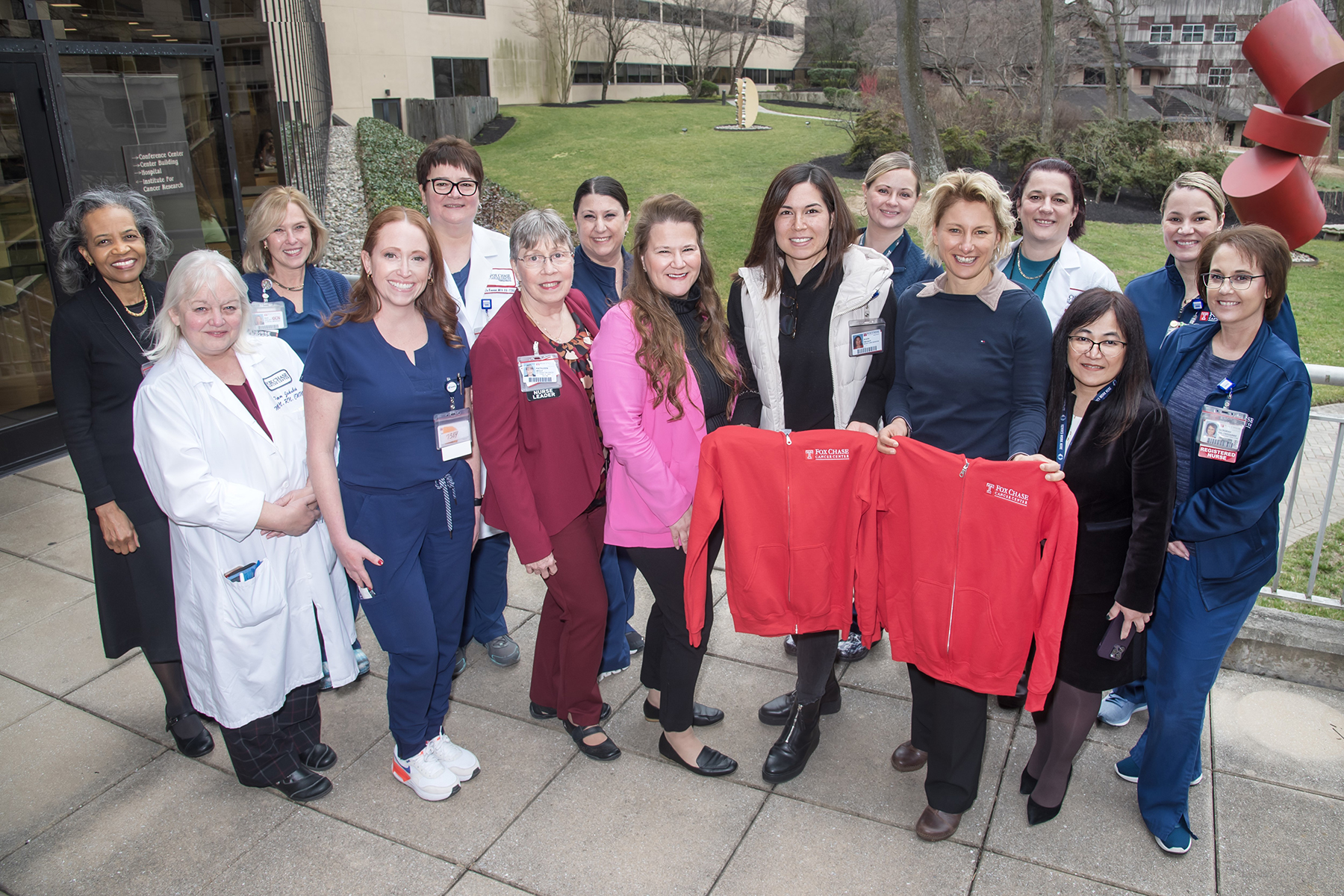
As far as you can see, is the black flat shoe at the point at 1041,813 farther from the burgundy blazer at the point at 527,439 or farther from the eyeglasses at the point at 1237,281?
the burgundy blazer at the point at 527,439

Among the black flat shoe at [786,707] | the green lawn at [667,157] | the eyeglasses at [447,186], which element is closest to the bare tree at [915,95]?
the green lawn at [667,157]

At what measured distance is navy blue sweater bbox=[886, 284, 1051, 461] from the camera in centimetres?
305

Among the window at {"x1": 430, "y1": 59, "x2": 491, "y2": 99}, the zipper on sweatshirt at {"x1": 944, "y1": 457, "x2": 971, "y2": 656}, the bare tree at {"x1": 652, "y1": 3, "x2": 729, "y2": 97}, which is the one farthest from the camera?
Answer: the bare tree at {"x1": 652, "y1": 3, "x2": 729, "y2": 97}

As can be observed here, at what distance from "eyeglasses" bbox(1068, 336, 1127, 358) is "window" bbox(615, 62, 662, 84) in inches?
1923

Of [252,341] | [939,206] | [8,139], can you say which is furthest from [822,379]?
[8,139]

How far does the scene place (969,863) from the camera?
310 cm

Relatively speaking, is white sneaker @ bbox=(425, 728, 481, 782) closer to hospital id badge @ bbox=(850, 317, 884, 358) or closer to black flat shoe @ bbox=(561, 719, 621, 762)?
black flat shoe @ bbox=(561, 719, 621, 762)

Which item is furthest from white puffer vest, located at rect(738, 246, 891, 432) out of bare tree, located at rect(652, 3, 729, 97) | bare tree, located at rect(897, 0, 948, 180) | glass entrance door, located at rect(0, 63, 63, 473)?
bare tree, located at rect(652, 3, 729, 97)

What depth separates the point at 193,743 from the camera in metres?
3.72

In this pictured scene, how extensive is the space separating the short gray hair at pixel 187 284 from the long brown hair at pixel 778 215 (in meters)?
2.00

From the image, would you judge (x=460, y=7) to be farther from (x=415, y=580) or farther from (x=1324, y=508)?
(x=1324, y=508)

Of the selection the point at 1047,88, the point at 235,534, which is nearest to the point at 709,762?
the point at 235,534

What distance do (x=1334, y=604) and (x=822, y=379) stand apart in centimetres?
308

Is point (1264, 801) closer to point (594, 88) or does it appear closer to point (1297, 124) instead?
point (1297, 124)
